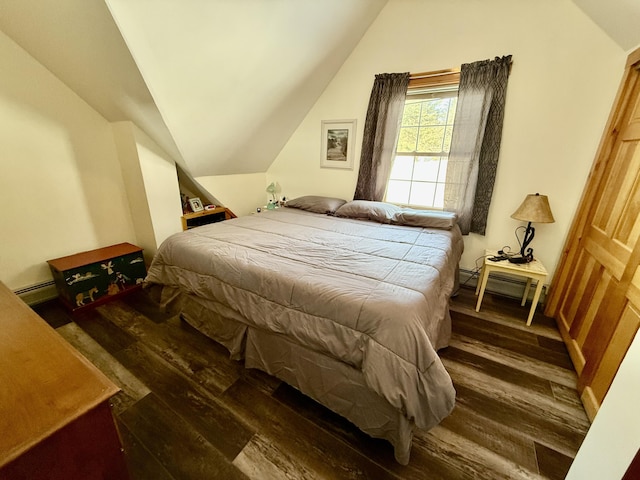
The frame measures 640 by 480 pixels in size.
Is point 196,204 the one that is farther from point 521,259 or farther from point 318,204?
point 521,259

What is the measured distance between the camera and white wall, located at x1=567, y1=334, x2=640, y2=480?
0.63 metres

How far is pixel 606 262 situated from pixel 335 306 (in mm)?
1673

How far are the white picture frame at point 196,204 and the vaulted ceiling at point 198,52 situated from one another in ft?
1.53

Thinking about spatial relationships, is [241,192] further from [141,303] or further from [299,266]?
[299,266]

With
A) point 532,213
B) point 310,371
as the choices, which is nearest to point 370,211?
point 532,213

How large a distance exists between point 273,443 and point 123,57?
2.31 metres

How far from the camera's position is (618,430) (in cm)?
67

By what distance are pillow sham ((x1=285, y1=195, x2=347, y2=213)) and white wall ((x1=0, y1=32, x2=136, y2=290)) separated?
6.20 ft

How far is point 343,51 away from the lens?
2.71m

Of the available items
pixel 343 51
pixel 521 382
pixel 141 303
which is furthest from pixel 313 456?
pixel 343 51

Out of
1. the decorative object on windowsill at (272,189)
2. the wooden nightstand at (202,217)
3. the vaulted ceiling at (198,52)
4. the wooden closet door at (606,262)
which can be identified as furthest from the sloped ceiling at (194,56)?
the wooden closet door at (606,262)

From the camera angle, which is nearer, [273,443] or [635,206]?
[273,443]

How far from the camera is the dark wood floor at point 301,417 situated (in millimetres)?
1177

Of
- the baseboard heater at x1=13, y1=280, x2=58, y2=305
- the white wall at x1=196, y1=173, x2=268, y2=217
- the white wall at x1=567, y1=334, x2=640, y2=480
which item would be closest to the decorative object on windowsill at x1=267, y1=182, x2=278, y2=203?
the white wall at x1=196, y1=173, x2=268, y2=217
